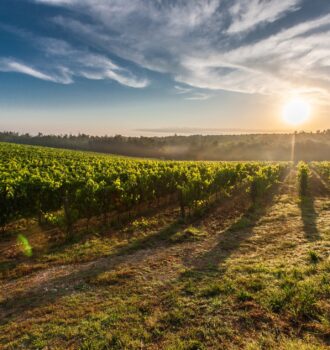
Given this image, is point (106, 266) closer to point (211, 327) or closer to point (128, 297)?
point (128, 297)

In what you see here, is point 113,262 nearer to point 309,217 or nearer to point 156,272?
point 156,272

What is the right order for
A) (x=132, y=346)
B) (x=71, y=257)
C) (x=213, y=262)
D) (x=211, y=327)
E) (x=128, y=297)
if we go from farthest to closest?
(x=71, y=257) < (x=213, y=262) < (x=128, y=297) < (x=211, y=327) < (x=132, y=346)

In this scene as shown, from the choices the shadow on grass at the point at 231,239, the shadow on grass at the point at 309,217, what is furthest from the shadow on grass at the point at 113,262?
the shadow on grass at the point at 309,217

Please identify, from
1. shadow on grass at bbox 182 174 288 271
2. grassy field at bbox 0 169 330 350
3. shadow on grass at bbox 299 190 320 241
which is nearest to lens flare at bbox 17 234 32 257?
grassy field at bbox 0 169 330 350

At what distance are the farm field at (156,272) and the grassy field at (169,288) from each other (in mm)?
28

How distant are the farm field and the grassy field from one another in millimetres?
28

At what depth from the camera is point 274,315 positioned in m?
5.25

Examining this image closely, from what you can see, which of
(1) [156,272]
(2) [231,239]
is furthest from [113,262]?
(2) [231,239]

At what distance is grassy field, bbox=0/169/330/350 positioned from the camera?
4.80 metres

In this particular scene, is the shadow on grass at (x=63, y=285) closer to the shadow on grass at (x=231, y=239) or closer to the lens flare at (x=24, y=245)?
the shadow on grass at (x=231, y=239)

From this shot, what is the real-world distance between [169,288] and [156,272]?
1.04 metres

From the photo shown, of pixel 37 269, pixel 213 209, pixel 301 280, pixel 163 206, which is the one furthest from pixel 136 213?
pixel 301 280

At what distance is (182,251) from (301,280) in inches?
151

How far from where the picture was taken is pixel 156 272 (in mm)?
7566
